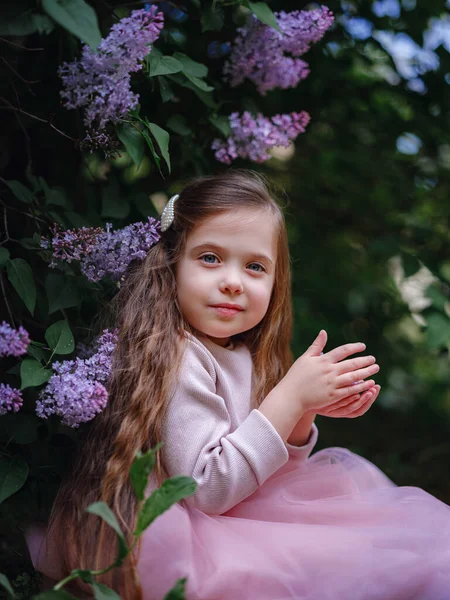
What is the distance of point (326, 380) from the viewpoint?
1.24m

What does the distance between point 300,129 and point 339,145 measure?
2.50 ft

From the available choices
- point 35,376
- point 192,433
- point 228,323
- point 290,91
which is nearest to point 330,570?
point 192,433

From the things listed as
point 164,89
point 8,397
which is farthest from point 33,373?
point 164,89

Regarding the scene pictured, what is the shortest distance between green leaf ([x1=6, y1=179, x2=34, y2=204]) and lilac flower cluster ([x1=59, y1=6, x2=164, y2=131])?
0.77ft

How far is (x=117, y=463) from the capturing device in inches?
46.2

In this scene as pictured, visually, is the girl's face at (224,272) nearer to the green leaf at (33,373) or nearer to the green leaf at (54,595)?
the green leaf at (33,373)

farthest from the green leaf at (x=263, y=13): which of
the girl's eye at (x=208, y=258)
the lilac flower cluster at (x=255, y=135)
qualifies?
the girl's eye at (x=208, y=258)

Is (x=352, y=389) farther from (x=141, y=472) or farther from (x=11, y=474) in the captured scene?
(x=11, y=474)

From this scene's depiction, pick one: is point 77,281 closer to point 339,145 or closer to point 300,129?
point 300,129

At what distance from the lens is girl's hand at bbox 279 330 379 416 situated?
4.07 ft

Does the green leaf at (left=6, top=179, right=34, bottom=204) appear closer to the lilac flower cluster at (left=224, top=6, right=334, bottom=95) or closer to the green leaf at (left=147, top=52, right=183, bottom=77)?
the green leaf at (left=147, top=52, right=183, bottom=77)

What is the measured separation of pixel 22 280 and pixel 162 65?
48 cm

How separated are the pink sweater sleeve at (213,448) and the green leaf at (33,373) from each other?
0.23 metres

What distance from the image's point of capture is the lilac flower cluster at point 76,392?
3.68ft
